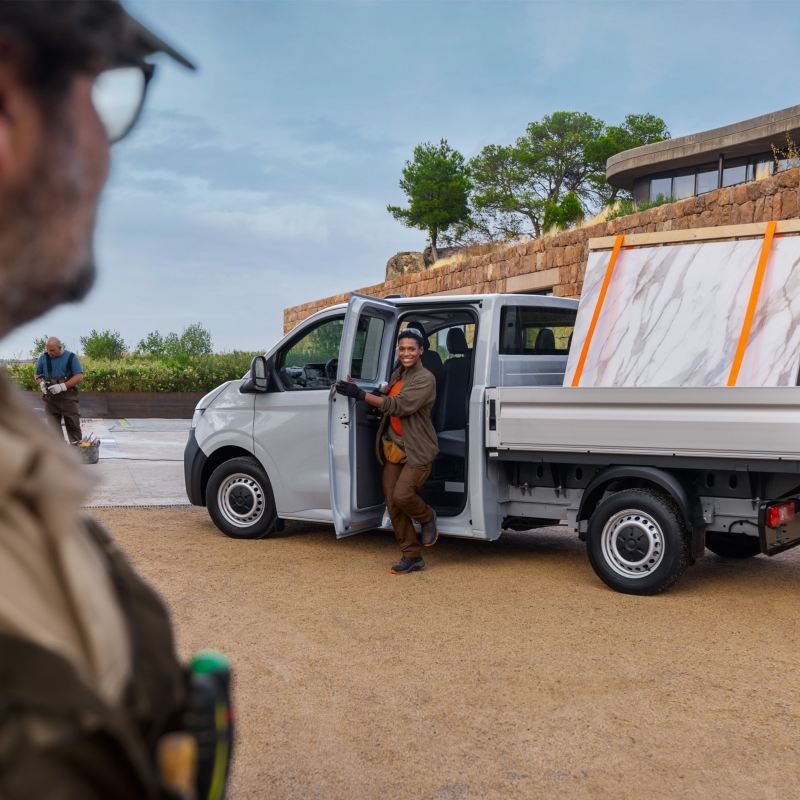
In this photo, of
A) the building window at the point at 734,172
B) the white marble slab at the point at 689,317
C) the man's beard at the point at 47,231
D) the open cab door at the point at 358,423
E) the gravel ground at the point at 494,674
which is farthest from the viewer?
the building window at the point at 734,172

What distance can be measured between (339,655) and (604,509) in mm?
2428

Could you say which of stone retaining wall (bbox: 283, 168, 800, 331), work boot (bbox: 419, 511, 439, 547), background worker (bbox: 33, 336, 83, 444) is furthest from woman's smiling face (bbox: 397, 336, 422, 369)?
background worker (bbox: 33, 336, 83, 444)

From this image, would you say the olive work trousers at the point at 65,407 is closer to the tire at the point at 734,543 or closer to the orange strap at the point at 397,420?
the orange strap at the point at 397,420

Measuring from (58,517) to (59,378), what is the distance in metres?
14.5

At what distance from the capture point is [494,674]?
5082mm

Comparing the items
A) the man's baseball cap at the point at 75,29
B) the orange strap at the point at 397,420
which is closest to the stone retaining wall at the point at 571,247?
the orange strap at the point at 397,420

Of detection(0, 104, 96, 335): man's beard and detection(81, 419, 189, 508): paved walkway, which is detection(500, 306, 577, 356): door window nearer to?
detection(81, 419, 189, 508): paved walkway

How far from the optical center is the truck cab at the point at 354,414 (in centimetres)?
784

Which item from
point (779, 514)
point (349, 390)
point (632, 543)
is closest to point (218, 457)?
point (349, 390)

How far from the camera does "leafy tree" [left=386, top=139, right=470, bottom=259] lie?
163 ft

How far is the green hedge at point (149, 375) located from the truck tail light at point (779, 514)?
895 inches

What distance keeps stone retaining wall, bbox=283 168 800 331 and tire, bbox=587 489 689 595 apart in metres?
7.84

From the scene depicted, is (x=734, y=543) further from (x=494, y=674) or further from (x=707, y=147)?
(x=707, y=147)

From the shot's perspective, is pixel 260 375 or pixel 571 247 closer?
pixel 260 375
